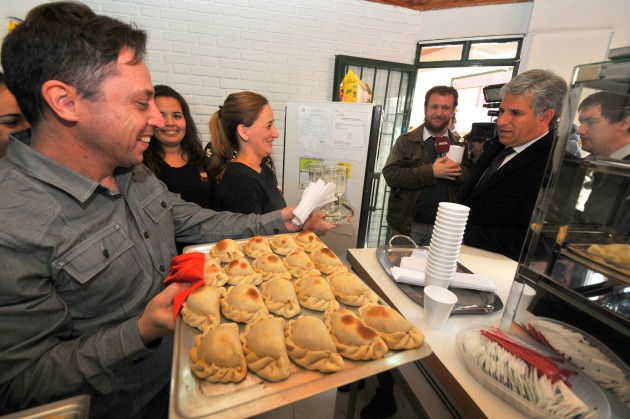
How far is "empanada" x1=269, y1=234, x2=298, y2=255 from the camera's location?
1.32 meters

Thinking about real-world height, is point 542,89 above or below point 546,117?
above

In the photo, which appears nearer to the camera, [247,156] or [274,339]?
[274,339]

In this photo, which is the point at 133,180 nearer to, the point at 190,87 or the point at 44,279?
the point at 44,279

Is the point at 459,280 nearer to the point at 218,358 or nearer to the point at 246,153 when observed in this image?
the point at 218,358

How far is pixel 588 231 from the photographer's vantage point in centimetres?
79

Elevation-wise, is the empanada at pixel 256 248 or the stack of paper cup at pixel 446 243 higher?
the stack of paper cup at pixel 446 243

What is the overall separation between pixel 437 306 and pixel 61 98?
49.7 inches

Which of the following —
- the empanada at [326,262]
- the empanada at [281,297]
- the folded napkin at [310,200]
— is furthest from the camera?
the folded napkin at [310,200]

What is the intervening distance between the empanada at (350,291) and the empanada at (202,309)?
0.41 m

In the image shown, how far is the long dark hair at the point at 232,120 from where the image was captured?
1.80 metres

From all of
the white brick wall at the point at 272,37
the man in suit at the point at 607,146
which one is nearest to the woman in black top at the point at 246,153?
the man in suit at the point at 607,146

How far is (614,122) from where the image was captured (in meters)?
0.74

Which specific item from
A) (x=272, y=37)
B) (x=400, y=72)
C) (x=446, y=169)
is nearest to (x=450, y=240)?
(x=446, y=169)

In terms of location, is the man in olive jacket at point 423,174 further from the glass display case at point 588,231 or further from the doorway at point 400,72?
the glass display case at point 588,231
